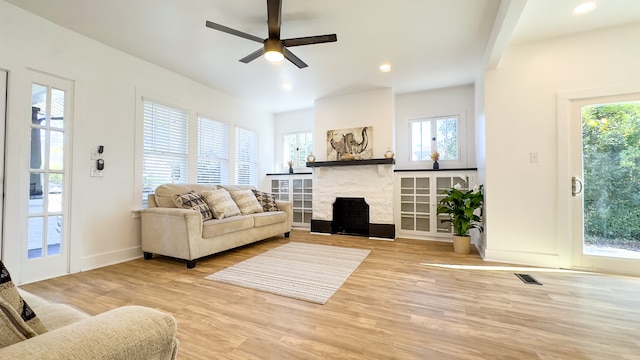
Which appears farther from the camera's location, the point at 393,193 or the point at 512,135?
the point at 393,193

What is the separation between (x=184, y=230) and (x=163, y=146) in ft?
5.10

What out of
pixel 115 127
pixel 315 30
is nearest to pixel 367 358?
pixel 315 30

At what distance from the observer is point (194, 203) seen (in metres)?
3.39

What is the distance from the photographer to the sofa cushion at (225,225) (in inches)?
124

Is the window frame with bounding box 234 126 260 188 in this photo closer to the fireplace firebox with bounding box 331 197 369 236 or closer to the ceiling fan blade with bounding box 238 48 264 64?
the fireplace firebox with bounding box 331 197 369 236

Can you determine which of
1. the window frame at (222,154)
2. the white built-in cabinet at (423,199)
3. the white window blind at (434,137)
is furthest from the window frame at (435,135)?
the window frame at (222,154)

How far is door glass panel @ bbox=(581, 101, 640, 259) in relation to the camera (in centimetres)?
281

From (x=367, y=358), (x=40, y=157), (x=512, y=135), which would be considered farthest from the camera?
(x=512, y=135)

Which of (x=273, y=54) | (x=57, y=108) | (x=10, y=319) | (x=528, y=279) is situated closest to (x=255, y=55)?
(x=273, y=54)

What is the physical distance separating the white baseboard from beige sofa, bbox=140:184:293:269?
201 millimetres

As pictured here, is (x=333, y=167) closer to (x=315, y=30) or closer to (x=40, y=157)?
(x=315, y=30)

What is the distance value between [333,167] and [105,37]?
370 centimetres

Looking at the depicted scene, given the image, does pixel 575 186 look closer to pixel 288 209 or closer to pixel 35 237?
pixel 288 209

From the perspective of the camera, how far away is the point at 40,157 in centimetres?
268
